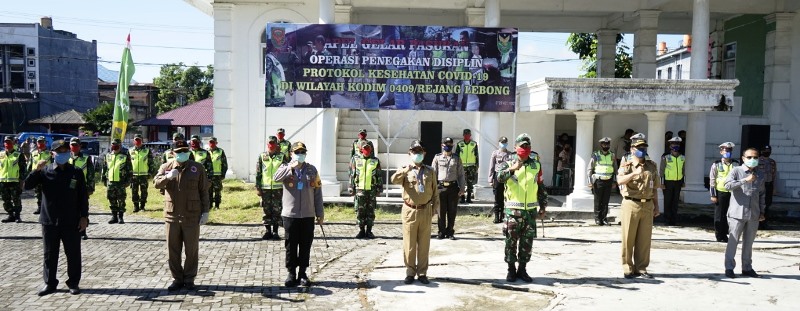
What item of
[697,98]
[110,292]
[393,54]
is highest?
[393,54]

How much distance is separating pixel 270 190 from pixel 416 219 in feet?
14.1

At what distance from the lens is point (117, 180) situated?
12.9 metres

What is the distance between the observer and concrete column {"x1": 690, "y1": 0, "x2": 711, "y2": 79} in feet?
Result: 48.3

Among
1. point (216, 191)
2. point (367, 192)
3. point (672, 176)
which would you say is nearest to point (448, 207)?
point (367, 192)

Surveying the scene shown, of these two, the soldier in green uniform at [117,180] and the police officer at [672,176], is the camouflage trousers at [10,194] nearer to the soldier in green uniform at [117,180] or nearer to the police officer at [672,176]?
the soldier in green uniform at [117,180]

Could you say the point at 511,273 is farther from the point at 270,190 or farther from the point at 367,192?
the point at 270,190

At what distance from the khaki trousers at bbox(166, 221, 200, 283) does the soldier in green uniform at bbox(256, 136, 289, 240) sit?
358 centimetres

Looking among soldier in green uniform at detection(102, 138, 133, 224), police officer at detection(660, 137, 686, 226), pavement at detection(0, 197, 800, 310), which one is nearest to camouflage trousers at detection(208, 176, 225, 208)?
soldier in green uniform at detection(102, 138, 133, 224)

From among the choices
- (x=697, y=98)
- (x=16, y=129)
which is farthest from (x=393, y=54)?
(x=16, y=129)

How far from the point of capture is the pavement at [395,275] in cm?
718

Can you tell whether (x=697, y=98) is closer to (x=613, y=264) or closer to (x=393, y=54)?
(x=613, y=264)

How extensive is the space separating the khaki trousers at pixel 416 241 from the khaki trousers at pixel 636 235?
2.66m

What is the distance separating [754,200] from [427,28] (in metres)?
8.00

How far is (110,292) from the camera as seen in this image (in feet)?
24.5
